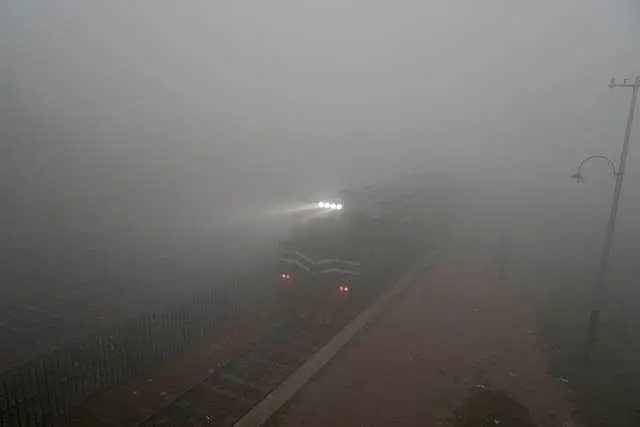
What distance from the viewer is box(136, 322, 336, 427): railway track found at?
996cm

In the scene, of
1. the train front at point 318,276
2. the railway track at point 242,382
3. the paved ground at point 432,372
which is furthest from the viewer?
the train front at point 318,276

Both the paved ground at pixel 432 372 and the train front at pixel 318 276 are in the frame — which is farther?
the train front at pixel 318 276

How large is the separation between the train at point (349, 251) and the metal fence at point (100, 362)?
9.36 feet

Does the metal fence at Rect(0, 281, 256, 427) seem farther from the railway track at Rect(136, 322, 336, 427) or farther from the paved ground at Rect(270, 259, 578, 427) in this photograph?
the paved ground at Rect(270, 259, 578, 427)

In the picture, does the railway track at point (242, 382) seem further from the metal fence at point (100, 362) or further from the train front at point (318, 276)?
the metal fence at point (100, 362)

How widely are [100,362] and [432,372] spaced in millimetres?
9037

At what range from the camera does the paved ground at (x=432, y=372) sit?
33.8ft

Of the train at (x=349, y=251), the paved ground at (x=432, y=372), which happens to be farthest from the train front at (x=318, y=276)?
the paved ground at (x=432, y=372)

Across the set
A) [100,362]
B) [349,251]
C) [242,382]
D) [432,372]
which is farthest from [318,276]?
[100,362]

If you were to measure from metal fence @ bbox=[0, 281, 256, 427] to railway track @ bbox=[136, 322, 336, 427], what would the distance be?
6.22 ft

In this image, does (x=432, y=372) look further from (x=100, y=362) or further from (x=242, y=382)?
(x=100, y=362)

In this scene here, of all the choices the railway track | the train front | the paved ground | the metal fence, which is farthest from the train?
the metal fence

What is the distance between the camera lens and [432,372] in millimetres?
12156

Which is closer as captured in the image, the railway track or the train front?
the railway track
